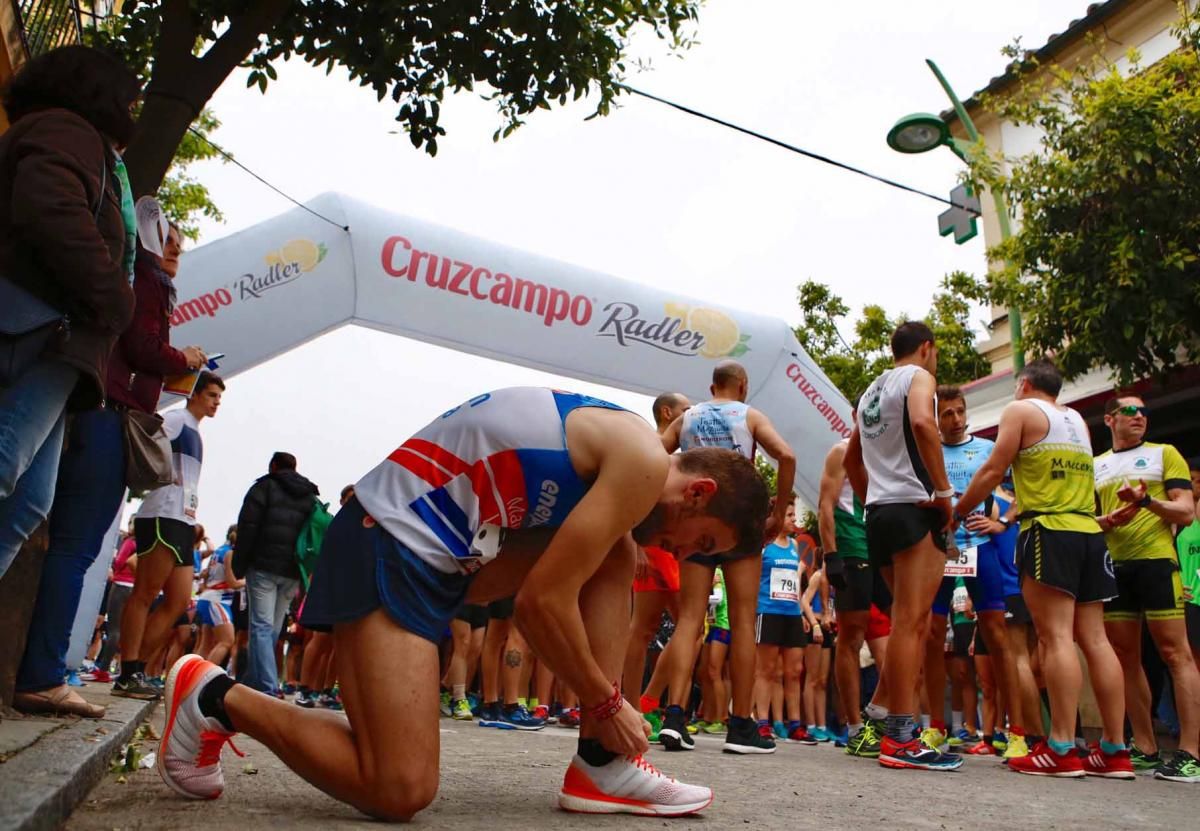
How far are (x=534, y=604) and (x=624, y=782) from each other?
1.99 feet

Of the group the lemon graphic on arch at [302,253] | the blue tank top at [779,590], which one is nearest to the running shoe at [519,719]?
the blue tank top at [779,590]

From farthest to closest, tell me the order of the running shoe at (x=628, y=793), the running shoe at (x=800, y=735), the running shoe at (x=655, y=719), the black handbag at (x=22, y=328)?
the running shoe at (x=800, y=735) → the running shoe at (x=655, y=719) → the running shoe at (x=628, y=793) → the black handbag at (x=22, y=328)

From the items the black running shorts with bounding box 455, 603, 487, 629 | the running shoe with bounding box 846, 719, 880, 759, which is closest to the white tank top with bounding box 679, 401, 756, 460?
the running shoe with bounding box 846, 719, 880, 759

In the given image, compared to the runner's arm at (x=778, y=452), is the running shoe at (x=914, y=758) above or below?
below

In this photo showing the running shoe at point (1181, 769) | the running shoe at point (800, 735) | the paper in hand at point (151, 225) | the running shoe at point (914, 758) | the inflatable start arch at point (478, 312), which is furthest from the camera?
the inflatable start arch at point (478, 312)

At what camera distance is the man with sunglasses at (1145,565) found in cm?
570

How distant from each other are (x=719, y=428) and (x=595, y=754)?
3.06m

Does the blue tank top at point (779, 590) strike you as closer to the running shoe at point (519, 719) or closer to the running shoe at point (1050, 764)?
the running shoe at point (519, 719)

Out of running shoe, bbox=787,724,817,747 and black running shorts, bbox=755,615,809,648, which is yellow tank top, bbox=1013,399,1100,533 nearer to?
black running shorts, bbox=755,615,809,648

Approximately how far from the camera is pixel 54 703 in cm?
361

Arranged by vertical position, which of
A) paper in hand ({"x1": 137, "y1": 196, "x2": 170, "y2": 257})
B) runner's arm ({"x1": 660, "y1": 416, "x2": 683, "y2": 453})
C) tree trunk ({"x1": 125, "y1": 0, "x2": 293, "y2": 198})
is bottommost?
runner's arm ({"x1": 660, "y1": 416, "x2": 683, "y2": 453})

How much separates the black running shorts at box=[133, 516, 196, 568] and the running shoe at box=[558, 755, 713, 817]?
3.75 metres

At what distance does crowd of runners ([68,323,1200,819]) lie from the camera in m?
2.63

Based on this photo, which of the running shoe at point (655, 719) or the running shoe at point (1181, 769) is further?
the running shoe at point (655, 719)
